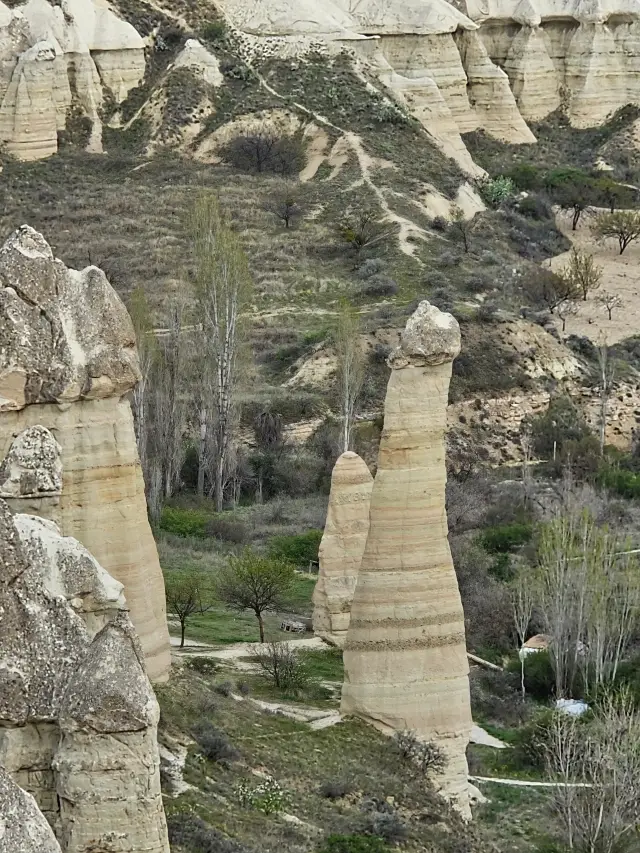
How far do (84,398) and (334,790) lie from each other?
4830 millimetres

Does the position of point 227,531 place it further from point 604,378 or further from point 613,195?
point 613,195

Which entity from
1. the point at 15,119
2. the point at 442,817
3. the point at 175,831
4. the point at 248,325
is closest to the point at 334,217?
the point at 15,119

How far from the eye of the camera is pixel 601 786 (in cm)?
2720

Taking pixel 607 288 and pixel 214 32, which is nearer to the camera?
pixel 607 288

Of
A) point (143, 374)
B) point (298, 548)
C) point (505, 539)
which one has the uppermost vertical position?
point (143, 374)

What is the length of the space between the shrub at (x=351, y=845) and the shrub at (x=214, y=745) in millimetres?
1474

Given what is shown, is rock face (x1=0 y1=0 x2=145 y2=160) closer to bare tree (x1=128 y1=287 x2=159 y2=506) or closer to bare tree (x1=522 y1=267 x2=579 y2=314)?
bare tree (x1=522 y1=267 x2=579 y2=314)

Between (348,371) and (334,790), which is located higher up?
(334,790)

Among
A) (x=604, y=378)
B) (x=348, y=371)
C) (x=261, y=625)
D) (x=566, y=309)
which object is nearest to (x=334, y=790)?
(x=261, y=625)

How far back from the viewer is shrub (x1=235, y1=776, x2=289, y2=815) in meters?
24.0

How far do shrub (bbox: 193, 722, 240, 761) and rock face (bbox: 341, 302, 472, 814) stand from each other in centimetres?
296

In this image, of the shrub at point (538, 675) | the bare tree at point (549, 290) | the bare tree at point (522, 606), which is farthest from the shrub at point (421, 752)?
the bare tree at point (549, 290)

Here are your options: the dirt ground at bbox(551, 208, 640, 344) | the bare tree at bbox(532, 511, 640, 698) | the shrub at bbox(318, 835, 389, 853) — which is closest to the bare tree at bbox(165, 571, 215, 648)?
the bare tree at bbox(532, 511, 640, 698)

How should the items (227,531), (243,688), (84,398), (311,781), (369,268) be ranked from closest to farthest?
1. (84,398)
2. (311,781)
3. (243,688)
4. (227,531)
5. (369,268)
